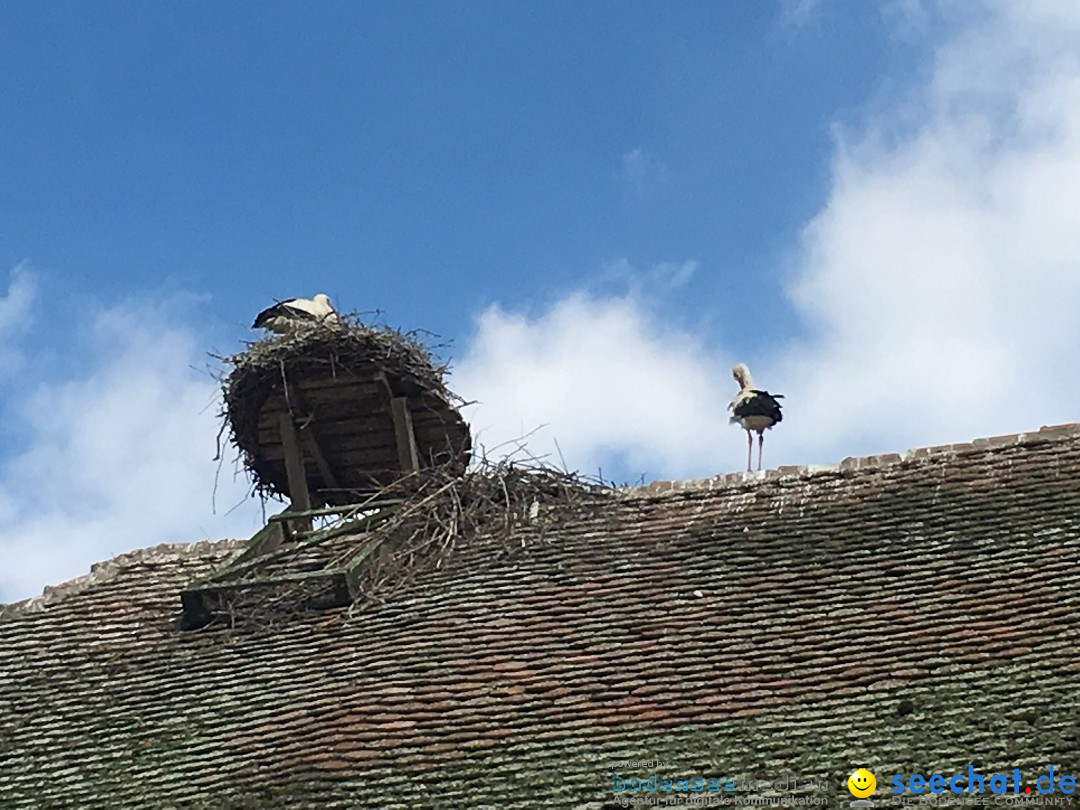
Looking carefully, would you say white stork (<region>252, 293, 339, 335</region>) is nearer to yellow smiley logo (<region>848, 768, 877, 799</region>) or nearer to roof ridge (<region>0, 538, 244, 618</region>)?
roof ridge (<region>0, 538, 244, 618</region>)

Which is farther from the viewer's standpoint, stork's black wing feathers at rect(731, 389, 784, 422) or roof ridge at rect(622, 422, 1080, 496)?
stork's black wing feathers at rect(731, 389, 784, 422)

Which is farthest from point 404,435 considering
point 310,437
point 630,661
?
point 630,661

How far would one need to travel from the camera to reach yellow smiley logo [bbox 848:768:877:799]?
5867 millimetres

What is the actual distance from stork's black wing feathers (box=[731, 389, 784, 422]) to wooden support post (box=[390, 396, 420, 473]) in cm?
271

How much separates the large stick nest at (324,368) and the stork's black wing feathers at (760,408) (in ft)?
7.85

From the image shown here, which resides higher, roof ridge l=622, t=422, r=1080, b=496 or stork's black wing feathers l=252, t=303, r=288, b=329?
stork's black wing feathers l=252, t=303, r=288, b=329

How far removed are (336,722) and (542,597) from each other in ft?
4.90

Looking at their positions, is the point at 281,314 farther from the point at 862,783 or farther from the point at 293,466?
the point at 862,783

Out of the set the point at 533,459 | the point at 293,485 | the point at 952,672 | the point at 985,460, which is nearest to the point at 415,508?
the point at 533,459

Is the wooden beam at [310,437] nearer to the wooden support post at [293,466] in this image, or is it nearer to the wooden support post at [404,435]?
the wooden support post at [293,466]

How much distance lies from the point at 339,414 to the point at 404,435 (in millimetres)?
515

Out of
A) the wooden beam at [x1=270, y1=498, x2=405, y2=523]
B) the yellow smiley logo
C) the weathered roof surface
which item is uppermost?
the wooden beam at [x1=270, y1=498, x2=405, y2=523]

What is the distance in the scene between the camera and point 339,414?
11859 mm

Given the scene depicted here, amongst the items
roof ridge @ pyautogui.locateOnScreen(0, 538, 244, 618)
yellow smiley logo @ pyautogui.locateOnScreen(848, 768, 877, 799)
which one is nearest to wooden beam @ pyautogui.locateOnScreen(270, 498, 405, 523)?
roof ridge @ pyautogui.locateOnScreen(0, 538, 244, 618)
